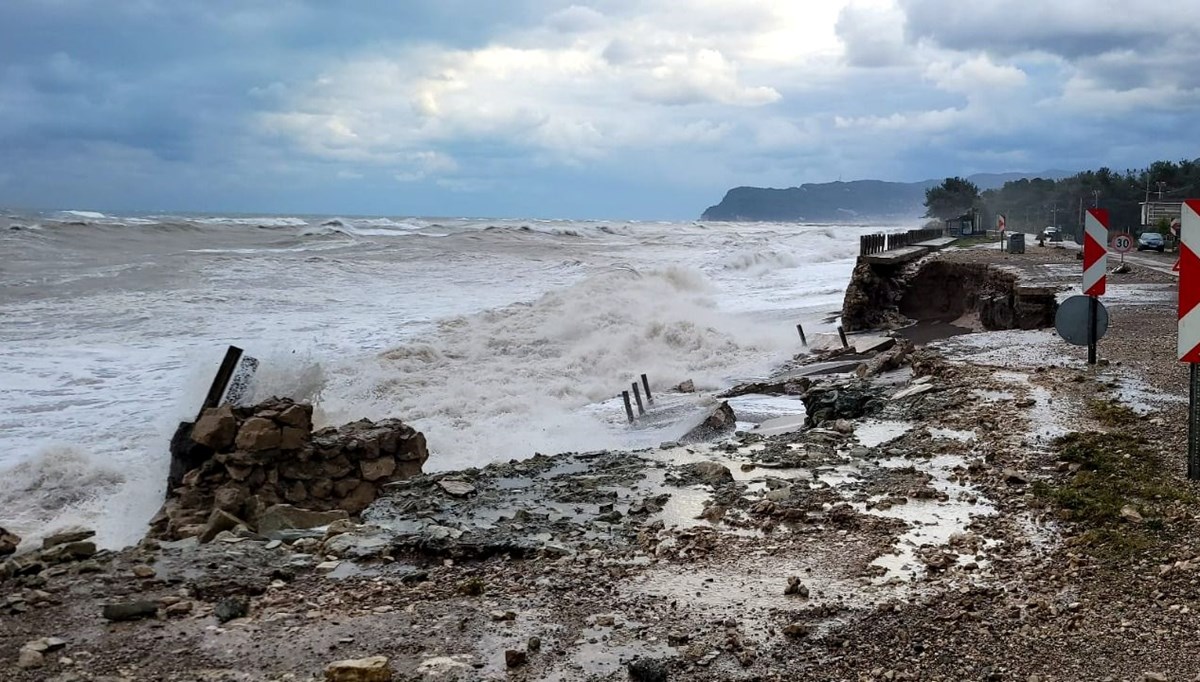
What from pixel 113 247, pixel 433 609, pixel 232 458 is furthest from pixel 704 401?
pixel 113 247

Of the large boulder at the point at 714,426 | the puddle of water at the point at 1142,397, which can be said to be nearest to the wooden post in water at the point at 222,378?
the large boulder at the point at 714,426

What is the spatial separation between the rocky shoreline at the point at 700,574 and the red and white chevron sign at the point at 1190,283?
0.85m

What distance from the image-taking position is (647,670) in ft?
13.1

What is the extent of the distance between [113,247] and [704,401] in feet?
140

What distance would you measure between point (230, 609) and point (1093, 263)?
9.57 meters

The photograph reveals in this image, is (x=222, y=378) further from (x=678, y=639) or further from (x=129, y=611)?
(x=678, y=639)

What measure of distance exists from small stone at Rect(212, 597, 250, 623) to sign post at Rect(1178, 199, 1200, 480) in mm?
5838

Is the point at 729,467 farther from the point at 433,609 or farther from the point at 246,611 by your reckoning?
the point at 246,611

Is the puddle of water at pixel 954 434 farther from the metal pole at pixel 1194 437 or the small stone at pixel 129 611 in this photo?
the small stone at pixel 129 611

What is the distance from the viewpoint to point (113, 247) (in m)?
47.8

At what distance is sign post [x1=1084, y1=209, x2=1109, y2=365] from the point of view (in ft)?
34.5

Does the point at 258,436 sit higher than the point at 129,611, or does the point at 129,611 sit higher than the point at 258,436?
the point at 258,436

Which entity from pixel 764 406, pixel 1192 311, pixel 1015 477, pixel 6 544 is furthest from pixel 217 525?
pixel 764 406

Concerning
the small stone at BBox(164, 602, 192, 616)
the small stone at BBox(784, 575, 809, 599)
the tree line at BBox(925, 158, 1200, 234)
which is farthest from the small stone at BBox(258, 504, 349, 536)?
the tree line at BBox(925, 158, 1200, 234)
